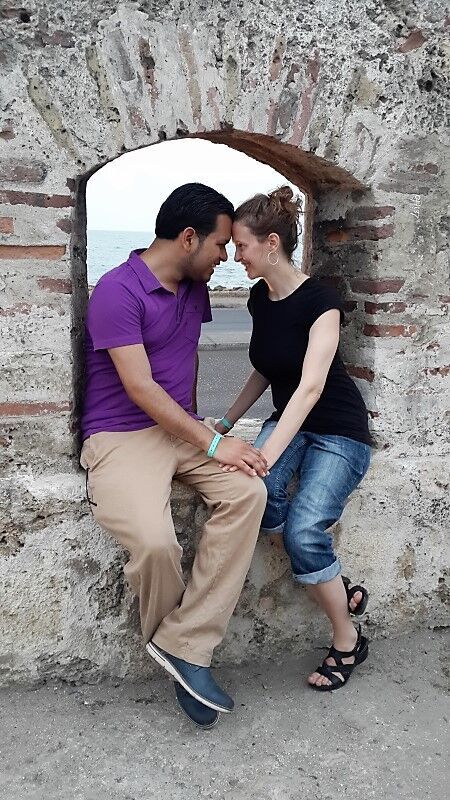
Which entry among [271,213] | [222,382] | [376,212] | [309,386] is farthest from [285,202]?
[222,382]

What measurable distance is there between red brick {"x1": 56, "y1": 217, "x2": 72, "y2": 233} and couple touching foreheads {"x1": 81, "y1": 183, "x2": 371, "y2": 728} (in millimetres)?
229

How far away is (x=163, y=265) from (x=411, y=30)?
1319 mm

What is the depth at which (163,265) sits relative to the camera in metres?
2.80

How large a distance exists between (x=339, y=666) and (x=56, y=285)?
179cm

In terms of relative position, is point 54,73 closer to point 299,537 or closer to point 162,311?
point 162,311

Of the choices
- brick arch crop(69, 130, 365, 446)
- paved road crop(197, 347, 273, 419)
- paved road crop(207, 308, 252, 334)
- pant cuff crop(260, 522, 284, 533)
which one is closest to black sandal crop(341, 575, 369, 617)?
pant cuff crop(260, 522, 284, 533)

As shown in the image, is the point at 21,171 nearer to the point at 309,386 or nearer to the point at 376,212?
the point at 309,386

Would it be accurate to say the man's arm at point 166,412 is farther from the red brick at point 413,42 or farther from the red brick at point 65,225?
the red brick at point 413,42

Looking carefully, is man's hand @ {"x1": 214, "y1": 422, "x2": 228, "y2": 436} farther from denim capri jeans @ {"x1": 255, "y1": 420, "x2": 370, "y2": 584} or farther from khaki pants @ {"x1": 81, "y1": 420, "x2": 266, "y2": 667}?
khaki pants @ {"x1": 81, "y1": 420, "x2": 266, "y2": 667}

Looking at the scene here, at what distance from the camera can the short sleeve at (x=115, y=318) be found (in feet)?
8.45

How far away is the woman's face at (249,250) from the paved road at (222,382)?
552 centimetres

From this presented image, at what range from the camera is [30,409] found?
2.82 m

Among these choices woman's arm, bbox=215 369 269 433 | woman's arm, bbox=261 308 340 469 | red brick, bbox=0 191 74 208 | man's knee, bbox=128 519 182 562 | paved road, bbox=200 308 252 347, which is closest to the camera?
man's knee, bbox=128 519 182 562

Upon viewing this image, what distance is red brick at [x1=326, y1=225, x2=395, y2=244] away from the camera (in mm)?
3082
